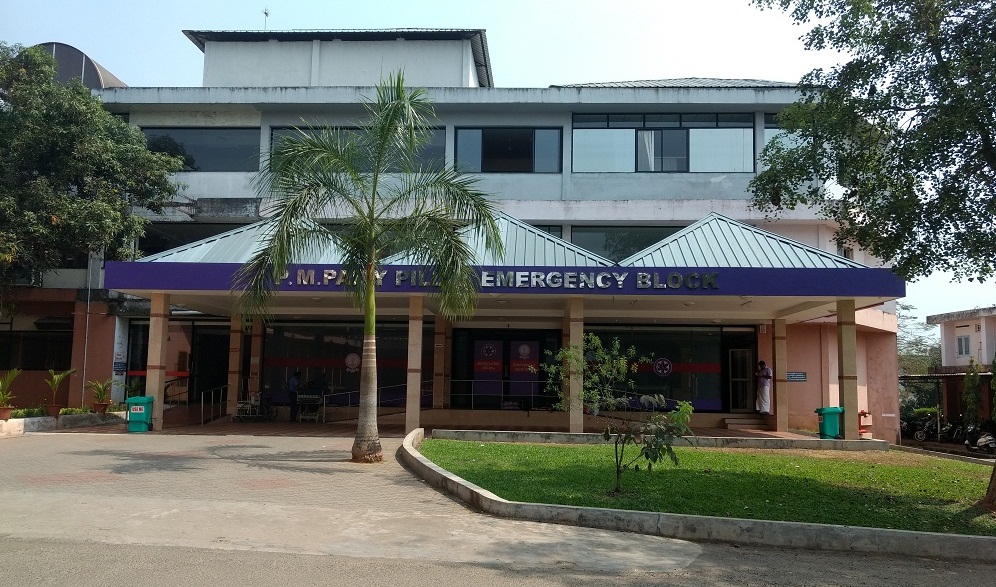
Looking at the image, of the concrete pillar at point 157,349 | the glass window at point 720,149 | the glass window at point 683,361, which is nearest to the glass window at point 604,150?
the glass window at point 720,149

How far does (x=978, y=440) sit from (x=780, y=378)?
24.6ft

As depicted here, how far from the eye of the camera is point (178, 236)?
26641mm

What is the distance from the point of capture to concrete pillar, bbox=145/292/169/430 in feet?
60.4

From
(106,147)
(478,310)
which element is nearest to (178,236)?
(106,147)

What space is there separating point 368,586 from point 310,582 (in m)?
0.51

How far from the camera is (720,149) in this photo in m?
26.0

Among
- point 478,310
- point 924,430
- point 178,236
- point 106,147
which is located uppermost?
point 106,147

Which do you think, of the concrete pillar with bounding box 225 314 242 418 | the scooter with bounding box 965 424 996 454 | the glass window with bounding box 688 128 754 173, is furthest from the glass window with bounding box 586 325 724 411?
the concrete pillar with bounding box 225 314 242 418

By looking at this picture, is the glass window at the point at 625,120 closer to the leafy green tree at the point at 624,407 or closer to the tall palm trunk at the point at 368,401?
the tall palm trunk at the point at 368,401

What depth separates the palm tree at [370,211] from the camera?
526 inches

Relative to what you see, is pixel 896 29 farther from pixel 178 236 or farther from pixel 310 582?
pixel 178 236

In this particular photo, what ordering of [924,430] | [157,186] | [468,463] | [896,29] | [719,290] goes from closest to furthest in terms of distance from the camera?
[896,29]
[468,463]
[719,290]
[157,186]
[924,430]

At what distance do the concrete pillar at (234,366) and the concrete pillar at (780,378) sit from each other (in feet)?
51.4

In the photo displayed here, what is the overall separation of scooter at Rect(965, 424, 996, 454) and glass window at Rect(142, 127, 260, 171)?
988 inches
